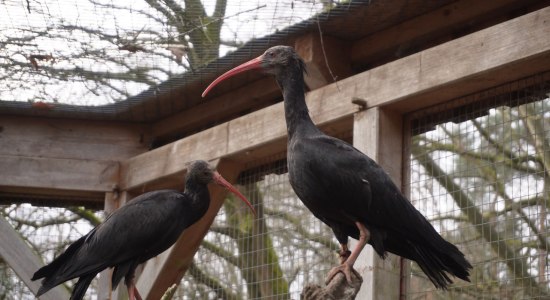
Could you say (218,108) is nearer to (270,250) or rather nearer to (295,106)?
(270,250)

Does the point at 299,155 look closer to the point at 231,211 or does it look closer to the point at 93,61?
the point at 93,61

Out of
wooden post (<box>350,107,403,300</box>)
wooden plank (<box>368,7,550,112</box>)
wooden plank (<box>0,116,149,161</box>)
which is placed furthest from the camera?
wooden plank (<box>0,116,149,161</box>)

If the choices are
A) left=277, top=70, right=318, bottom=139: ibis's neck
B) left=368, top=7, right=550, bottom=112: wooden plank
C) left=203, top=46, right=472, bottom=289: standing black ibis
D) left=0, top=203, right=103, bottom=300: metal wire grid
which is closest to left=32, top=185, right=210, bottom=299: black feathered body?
left=277, top=70, right=318, bottom=139: ibis's neck

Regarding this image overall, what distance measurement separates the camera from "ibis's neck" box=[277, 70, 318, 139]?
686 cm

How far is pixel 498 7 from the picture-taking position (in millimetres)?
7516

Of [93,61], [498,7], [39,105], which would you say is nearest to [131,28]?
[93,61]

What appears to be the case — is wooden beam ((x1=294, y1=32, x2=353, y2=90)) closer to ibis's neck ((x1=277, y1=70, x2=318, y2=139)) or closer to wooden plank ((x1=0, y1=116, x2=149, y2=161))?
ibis's neck ((x1=277, y1=70, x2=318, y2=139))

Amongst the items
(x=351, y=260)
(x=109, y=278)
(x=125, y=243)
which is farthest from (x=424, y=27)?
(x=109, y=278)

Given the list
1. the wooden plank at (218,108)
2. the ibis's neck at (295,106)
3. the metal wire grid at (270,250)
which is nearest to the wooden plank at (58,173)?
the wooden plank at (218,108)

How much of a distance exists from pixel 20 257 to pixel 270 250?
2.00 metres

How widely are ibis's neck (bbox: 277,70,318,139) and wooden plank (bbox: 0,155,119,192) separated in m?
2.73

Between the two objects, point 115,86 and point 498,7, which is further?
point 115,86

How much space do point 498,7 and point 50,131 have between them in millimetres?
4001

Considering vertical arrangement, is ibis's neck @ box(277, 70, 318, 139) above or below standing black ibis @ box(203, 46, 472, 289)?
above
